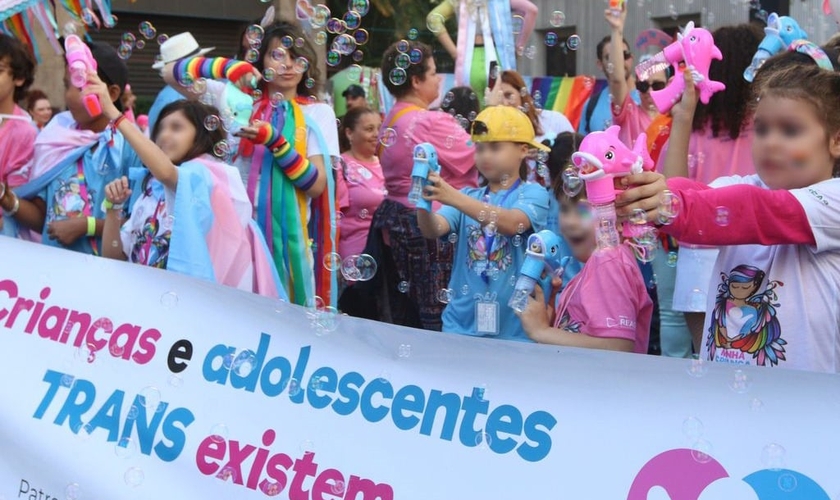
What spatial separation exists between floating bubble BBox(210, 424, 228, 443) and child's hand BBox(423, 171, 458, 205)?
1115 millimetres

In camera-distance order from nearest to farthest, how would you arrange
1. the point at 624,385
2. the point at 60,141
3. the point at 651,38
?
the point at 624,385 → the point at 60,141 → the point at 651,38

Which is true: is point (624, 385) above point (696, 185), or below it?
below

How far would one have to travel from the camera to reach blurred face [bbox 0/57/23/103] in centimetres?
465

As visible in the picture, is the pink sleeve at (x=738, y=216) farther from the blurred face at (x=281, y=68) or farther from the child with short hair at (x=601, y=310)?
the blurred face at (x=281, y=68)

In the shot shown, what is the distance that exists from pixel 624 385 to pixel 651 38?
2.92m

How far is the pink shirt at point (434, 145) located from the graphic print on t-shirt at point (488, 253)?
88 cm

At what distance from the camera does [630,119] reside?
16.0 ft

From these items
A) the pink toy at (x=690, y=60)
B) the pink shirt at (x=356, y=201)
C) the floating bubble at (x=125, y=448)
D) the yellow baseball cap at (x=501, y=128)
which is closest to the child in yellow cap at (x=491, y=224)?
the yellow baseball cap at (x=501, y=128)

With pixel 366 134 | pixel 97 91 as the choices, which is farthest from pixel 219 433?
pixel 366 134

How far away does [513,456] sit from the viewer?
2.28 m

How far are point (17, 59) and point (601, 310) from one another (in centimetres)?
312

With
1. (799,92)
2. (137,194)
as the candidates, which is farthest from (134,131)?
(799,92)

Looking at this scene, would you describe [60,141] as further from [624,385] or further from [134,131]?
[624,385]

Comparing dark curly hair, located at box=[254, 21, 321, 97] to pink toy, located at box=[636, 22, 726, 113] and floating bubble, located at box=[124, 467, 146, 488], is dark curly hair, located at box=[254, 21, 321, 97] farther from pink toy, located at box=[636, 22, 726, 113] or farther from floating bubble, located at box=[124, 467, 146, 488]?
floating bubble, located at box=[124, 467, 146, 488]
